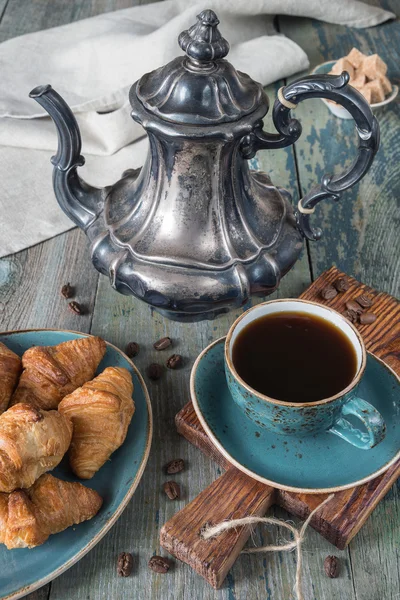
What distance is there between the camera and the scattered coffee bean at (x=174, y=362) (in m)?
1.25

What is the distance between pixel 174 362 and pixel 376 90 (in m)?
1.03

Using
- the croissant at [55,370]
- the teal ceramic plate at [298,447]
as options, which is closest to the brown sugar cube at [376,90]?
the teal ceramic plate at [298,447]

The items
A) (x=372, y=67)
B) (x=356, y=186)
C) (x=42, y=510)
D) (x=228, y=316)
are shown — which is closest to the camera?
(x=42, y=510)

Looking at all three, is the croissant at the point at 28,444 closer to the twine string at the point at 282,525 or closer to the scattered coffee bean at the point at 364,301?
the twine string at the point at 282,525

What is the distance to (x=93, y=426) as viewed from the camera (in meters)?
1.00

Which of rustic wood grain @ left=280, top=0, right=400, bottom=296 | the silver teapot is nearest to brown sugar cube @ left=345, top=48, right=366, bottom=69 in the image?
rustic wood grain @ left=280, top=0, right=400, bottom=296

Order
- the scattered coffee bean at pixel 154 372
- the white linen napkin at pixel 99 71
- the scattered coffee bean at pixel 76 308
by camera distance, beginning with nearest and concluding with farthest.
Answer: the scattered coffee bean at pixel 154 372 → the scattered coffee bean at pixel 76 308 → the white linen napkin at pixel 99 71

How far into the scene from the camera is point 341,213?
63.6 inches

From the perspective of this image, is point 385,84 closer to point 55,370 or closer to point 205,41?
point 205,41

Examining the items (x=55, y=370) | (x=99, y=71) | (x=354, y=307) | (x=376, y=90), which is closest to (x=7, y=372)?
(x=55, y=370)

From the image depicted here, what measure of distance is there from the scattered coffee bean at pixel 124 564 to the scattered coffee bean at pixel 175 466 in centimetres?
15

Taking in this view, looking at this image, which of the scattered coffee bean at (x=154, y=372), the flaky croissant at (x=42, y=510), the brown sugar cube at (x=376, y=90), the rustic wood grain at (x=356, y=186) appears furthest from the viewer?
the brown sugar cube at (x=376, y=90)

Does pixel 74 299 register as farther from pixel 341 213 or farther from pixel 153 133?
pixel 341 213

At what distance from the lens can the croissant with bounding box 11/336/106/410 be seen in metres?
1.07
